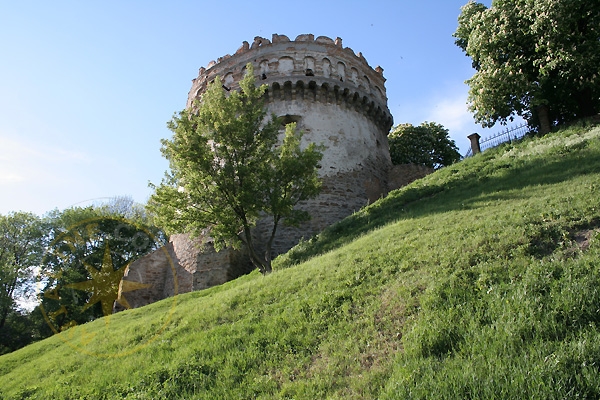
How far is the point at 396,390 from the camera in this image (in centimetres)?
433

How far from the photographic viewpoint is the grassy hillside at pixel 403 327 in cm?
437

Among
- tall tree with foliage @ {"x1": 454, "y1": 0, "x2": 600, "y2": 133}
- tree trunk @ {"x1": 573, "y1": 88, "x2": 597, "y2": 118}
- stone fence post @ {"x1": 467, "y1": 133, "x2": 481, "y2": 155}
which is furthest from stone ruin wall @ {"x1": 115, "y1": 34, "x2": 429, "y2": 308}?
tree trunk @ {"x1": 573, "y1": 88, "x2": 597, "y2": 118}

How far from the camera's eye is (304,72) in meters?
22.7

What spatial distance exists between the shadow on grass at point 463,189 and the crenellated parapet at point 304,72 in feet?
25.4

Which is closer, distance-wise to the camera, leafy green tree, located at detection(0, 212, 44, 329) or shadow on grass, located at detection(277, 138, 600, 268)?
shadow on grass, located at detection(277, 138, 600, 268)

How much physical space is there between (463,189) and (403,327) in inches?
359

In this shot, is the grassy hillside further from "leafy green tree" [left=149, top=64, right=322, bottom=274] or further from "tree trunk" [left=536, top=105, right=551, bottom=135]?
"tree trunk" [left=536, top=105, right=551, bottom=135]

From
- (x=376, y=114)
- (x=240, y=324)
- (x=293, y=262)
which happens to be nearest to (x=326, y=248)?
(x=293, y=262)

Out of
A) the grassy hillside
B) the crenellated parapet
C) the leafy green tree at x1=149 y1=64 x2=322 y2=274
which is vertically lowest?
the grassy hillside

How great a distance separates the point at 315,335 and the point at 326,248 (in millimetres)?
6608

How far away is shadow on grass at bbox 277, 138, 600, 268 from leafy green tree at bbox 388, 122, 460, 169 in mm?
13891

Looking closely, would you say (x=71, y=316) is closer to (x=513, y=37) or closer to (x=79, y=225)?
(x=79, y=225)

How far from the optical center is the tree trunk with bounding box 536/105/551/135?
1780 cm

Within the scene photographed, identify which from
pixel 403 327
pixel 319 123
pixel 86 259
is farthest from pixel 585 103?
pixel 86 259
